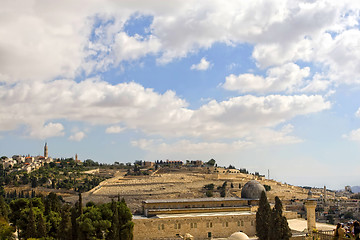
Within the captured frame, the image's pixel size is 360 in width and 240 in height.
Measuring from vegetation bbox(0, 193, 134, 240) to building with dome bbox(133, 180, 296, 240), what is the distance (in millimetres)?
4361

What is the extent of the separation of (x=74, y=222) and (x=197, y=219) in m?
10.5

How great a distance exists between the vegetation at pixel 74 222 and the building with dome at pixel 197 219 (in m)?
4.36

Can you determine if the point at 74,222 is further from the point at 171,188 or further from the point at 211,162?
the point at 211,162

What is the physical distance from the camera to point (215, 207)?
36.1m

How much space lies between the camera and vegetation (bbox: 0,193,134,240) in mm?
24656

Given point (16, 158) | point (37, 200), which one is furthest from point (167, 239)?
point (16, 158)

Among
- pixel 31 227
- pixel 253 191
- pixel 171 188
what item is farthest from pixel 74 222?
pixel 171 188

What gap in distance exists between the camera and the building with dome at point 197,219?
30578 millimetres

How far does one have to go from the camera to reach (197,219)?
31766mm

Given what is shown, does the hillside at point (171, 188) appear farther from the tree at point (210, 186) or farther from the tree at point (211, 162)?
the tree at point (211, 162)

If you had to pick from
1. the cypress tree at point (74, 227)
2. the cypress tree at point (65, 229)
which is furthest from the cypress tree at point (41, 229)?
the cypress tree at point (74, 227)

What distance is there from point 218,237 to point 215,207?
4.28 m

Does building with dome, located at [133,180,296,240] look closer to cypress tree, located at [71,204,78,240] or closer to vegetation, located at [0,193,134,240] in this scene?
vegetation, located at [0,193,134,240]

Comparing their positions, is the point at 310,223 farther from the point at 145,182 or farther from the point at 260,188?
the point at 145,182
